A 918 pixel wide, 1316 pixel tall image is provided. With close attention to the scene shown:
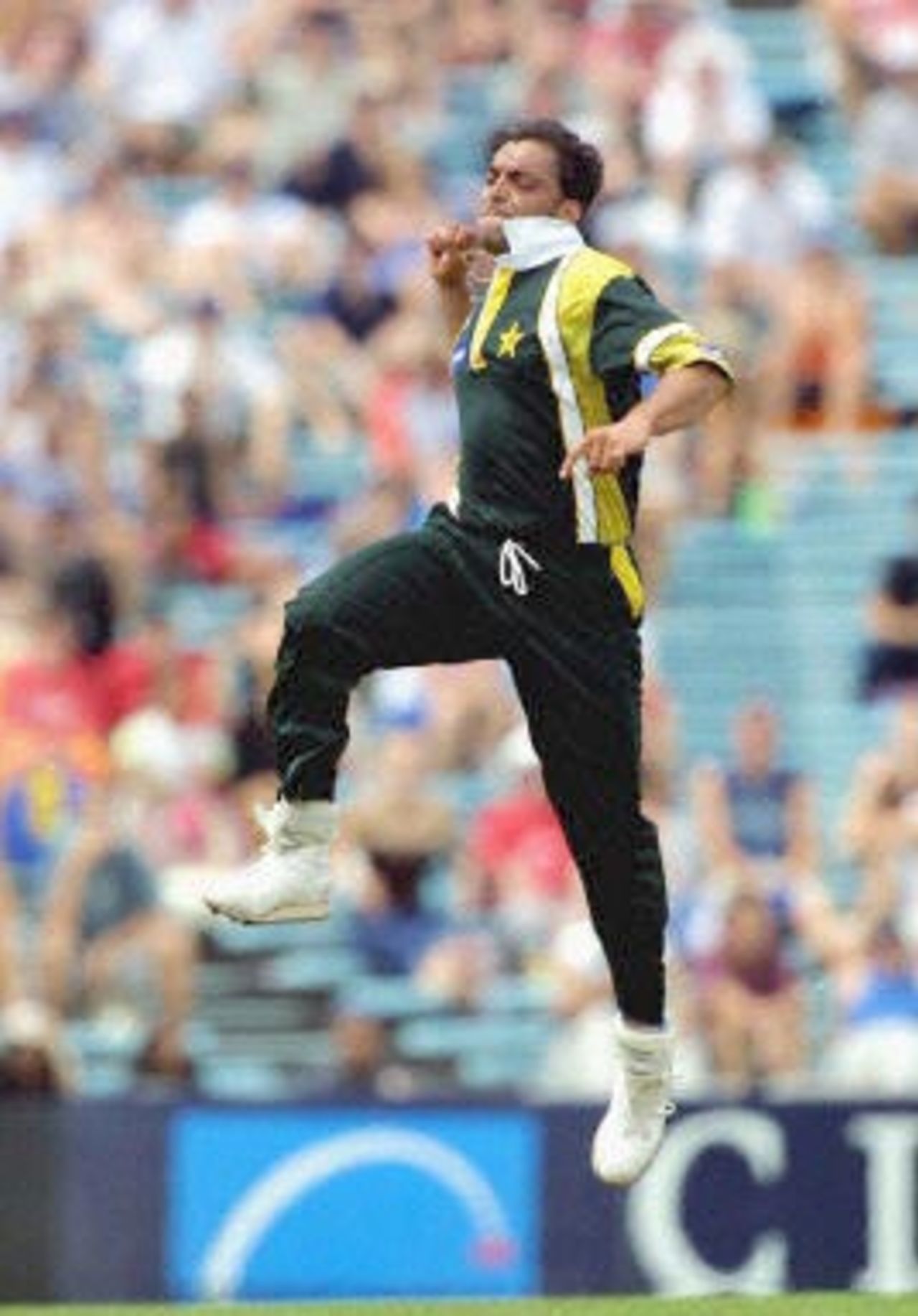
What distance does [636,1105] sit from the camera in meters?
9.80

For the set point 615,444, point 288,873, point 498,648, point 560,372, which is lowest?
point 288,873

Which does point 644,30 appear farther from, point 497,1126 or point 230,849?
point 497,1126

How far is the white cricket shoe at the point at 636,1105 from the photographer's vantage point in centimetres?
973

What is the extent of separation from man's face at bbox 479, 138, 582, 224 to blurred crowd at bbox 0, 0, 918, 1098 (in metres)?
4.52

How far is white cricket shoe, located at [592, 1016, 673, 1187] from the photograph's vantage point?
9727mm

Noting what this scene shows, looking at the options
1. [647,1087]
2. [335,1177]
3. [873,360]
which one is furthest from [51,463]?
[647,1087]

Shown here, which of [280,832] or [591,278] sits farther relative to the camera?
[280,832]

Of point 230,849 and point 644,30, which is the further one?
point 644,30

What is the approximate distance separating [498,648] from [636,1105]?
1.14m

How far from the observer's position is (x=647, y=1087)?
980cm

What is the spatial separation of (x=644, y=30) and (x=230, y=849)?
4581mm

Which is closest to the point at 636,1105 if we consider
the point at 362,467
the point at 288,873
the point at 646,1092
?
the point at 646,1092

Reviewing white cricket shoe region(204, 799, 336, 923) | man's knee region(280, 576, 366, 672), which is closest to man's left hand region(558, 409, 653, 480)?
man's knee region(280, 576, 366, 672)

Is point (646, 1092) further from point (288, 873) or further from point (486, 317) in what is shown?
point (486, 317)
